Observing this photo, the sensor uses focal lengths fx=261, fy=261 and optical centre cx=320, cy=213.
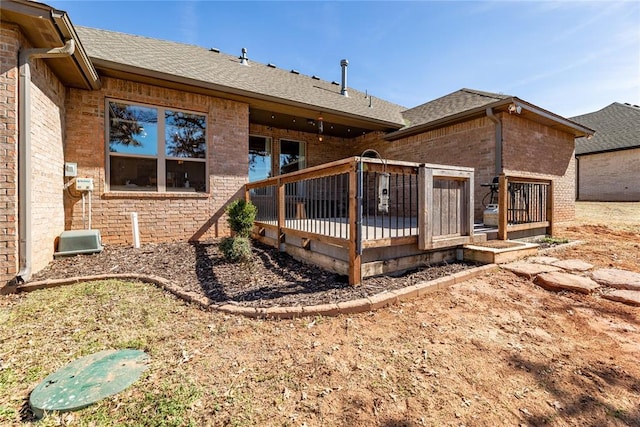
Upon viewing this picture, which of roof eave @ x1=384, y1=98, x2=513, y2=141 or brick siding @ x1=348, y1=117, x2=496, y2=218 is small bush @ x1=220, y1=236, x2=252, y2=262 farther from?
roof eave @ x1=384, y1=98, x2=513, y2=141

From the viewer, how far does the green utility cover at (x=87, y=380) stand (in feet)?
5.43

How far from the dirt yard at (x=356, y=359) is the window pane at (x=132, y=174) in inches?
124

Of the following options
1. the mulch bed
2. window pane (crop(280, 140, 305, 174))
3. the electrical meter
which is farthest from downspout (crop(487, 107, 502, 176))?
the electrical meter

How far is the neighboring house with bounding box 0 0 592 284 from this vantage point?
3.62m

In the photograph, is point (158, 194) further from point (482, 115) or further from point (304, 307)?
point (482, 115)

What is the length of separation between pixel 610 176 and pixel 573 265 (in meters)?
17.5

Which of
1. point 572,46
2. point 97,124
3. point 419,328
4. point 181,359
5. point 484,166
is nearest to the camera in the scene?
point 181,359

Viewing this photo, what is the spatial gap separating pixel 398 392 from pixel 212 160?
21.4 feet

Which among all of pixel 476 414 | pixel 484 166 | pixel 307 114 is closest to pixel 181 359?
pixel 476 414

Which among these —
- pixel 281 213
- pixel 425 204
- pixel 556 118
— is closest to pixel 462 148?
pixel 556 118

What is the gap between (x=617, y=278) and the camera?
3.64 m

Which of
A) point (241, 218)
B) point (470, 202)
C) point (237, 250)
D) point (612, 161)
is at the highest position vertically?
point (612, 161)

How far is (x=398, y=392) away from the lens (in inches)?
68.4

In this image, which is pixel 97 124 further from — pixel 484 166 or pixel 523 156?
pixel 523 156
